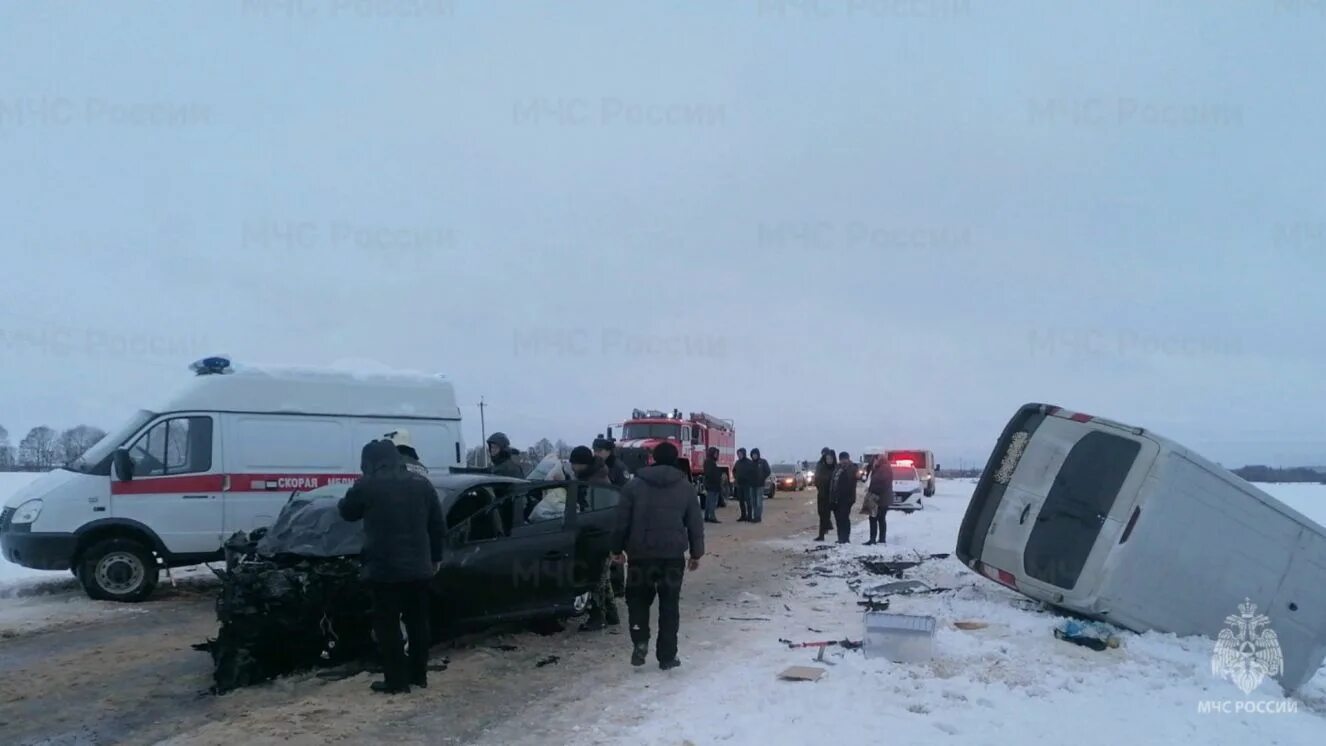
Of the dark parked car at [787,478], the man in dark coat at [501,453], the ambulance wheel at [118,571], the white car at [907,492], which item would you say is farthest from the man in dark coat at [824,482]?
the dark parked car at [787,478]

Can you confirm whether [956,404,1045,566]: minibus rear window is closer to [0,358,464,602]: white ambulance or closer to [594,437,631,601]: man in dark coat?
[594,437,631,601]: man in dark coat

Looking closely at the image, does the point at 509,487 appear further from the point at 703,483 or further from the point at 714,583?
the point at 703,483

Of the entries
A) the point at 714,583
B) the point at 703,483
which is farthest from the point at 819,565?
the point at 703,483

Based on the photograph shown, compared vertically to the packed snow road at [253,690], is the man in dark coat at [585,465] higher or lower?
higher

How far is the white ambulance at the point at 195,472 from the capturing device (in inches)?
404

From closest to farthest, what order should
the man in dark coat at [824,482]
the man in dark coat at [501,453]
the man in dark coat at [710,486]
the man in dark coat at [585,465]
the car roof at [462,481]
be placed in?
the car roof at [462,481] < the man in dark coat at [585,465] < the man in dark coat at [501,453] < the man in dark coat at [824,482] < the man in dark coat at [710,486]

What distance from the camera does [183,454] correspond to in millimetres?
10914

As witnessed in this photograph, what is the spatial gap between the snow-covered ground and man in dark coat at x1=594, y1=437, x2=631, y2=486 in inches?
110

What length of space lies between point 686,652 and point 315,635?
297 centimetres

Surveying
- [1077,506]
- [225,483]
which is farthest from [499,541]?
[225,483]

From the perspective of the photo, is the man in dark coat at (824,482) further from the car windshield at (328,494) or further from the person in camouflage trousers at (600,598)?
the car windshield at (328,494)

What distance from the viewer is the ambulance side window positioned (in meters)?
10.7

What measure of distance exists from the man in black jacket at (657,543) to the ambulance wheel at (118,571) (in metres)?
6.83

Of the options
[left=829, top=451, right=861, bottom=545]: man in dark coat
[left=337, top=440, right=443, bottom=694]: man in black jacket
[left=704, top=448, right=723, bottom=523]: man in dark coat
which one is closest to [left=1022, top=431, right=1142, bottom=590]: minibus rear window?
[left=337, top=440, right=443, bottom=694]: man in black jacket
